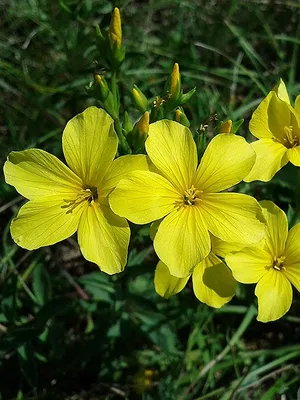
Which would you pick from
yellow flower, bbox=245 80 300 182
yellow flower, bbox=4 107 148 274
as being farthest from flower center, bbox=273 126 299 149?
yellow flower, bbox=4 107 148 274

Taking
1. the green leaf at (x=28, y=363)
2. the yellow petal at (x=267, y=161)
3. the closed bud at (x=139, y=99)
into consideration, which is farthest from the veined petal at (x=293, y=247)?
the green leaf at (x=28, y=363)

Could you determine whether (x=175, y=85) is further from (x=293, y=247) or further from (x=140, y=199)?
(x=293, y=247)

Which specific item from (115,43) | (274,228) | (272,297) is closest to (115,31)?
(115,43)

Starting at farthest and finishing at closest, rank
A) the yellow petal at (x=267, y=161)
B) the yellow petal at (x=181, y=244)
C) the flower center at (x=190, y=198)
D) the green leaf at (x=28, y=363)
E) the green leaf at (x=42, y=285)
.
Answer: the green leaf at (x=42, y=285), the green leaf at (x=28, y=363), the yellow petal at (x=267, y=161), the flower center at (x=190, y=198), the yellow petal at (x=181, y=244)

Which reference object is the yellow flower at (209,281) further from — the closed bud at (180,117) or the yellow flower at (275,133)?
the closed bud at (180,117)

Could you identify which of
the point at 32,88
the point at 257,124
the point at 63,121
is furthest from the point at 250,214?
the point at 32,88
